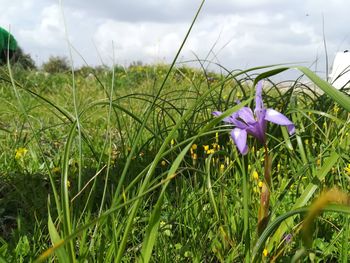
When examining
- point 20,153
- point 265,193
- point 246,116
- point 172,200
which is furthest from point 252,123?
point 20,153

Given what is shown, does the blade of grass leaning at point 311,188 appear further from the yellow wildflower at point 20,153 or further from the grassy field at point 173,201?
the yellow wildflower at point 20,153

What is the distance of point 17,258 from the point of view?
1.52 m

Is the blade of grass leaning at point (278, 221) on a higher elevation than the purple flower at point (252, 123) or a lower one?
lower

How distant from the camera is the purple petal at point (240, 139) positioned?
1.11 m

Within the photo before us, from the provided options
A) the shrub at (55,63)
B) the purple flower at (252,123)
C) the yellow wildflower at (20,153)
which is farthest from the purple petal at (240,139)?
the shrub at (55,63)

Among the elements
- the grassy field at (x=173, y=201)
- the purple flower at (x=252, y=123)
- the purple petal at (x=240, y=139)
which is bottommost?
the grassy field at (x=173, y=201)

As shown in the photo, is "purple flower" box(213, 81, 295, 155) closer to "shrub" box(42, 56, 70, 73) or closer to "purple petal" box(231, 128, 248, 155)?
"purple petal" box(231, 128, 248, 155)

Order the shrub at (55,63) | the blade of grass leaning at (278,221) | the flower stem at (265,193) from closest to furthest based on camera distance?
the blade of grass leaning at (278,221), the flower stem at (265,193), the shrub at (55,63)

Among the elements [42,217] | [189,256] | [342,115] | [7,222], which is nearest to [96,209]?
[42,217]

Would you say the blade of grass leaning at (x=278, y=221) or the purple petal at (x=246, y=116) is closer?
the blade of grass leaning at (x=278, y=221)

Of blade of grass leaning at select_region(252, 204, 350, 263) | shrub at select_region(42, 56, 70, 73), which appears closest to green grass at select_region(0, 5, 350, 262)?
blade of grass leaning at select_region(252, 204, 350, 263)

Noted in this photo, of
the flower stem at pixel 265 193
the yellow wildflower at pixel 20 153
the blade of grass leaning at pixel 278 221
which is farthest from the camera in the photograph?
the yellow wildflower at pixel 20 153

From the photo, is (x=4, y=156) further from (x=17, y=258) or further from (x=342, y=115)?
(x=342, y=115)

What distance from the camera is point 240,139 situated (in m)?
1.12
